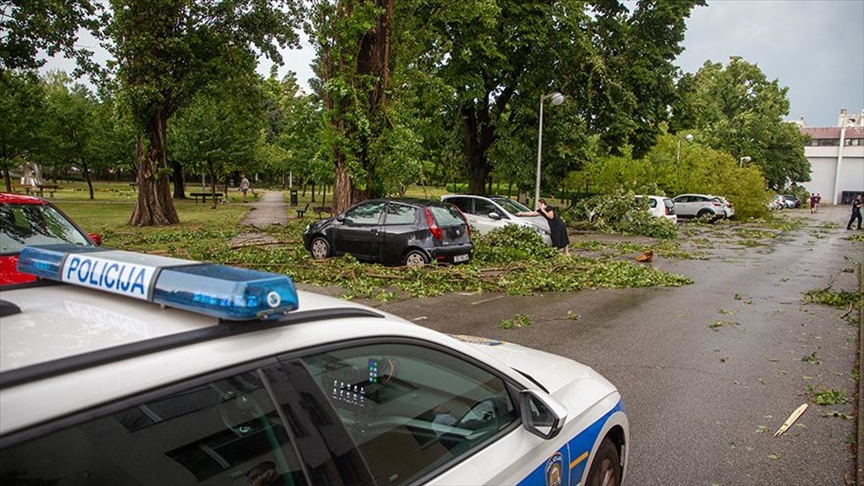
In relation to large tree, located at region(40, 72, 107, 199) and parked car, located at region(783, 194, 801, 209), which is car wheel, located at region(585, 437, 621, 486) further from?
parked car, located at region(783, 194, 801, 209)

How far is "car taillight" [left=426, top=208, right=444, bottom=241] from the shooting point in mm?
12094

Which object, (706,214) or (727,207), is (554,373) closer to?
(706,214)

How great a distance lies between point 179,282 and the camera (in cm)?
163

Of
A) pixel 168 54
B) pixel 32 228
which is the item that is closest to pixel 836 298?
pixel 32 228

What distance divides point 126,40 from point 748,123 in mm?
60323

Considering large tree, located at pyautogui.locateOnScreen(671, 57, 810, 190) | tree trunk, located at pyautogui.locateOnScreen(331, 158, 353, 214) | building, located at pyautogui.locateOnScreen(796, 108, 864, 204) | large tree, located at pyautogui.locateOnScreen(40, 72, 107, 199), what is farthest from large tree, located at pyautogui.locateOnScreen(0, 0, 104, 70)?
building, located at pyautogui.locateOnScreen(796, 108, 864, 204)

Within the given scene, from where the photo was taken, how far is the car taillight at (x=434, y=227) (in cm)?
1209

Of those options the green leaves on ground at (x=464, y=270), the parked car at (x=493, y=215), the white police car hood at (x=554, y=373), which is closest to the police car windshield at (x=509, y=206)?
the parked car at (x=493, y=215)

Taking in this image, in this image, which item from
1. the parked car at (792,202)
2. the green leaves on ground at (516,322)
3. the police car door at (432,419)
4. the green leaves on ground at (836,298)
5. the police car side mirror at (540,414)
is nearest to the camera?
the police car door at (432,419)

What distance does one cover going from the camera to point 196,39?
2095cm

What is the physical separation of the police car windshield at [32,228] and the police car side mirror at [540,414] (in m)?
5.51

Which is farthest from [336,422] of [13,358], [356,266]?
[356,266]

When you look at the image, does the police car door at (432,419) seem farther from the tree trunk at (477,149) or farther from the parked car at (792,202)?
the parked car at (792,202)

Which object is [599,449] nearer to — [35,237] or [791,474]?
[791,474]
